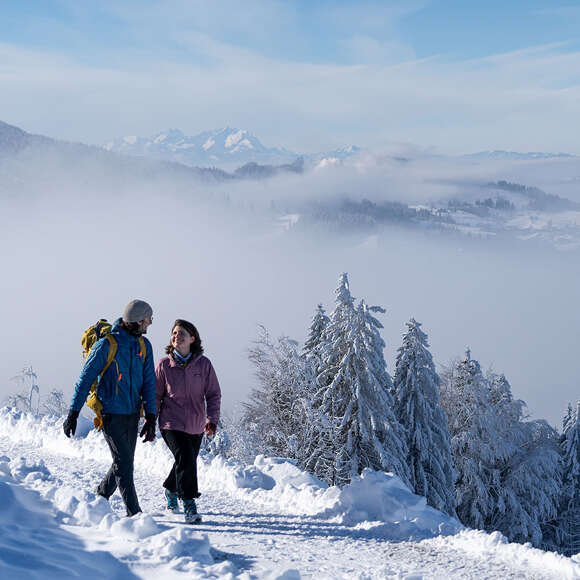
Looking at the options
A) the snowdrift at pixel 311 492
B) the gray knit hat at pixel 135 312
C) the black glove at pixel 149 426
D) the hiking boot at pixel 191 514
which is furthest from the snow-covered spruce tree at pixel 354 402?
the gray knit hat at pixel 135 312

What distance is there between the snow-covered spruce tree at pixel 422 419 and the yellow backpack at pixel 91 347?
16841mm

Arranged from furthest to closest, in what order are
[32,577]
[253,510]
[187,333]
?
[253,510], [187,333], [32,577]

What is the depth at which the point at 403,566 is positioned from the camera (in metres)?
5.45

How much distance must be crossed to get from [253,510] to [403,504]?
1821 mm

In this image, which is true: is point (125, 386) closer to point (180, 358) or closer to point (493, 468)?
point (180, 358)

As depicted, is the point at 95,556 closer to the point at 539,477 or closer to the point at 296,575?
the point at 296,575

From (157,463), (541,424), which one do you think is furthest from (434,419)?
(157,463)

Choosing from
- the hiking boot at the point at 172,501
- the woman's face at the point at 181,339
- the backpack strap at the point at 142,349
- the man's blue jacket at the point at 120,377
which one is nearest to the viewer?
the man's blue jacket at the point at 120,377

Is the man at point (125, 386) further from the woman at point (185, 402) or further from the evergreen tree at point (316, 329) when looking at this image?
the evergreen tree at point (316, 329)

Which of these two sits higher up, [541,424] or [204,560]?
[204,560]

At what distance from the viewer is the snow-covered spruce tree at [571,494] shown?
27.6 m

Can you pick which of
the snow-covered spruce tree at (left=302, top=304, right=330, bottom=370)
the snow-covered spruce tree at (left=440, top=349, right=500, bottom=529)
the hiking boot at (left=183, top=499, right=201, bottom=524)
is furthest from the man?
the snow-covered spruce tree at (left=440, top=349, right=500, bottom=529)

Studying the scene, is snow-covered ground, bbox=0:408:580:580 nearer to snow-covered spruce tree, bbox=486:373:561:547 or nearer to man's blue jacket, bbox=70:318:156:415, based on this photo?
man's blue jacket, bbox=70:318:156:415

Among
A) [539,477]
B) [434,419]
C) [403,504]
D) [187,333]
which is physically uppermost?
[187,333]
